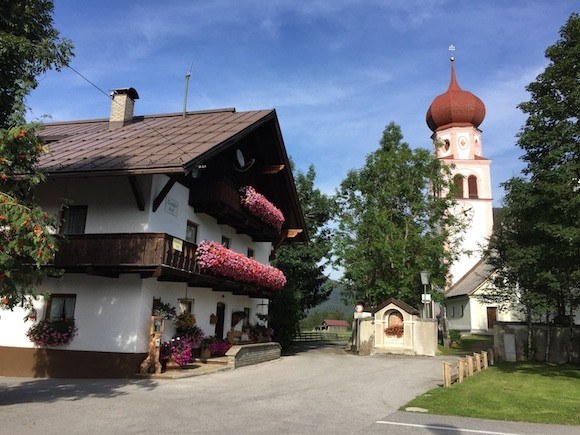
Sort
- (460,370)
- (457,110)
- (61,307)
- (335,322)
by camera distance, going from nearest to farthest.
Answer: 1. (460,370)
2. (61,307)
3. (457,110)
4. (335,322)

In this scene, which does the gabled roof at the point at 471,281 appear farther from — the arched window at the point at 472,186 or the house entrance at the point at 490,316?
the arched window at the point at 472,186

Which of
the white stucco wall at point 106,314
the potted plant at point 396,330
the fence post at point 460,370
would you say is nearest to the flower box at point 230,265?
the white stucco wall at point 106,314

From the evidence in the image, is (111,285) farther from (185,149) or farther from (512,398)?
(512,398)

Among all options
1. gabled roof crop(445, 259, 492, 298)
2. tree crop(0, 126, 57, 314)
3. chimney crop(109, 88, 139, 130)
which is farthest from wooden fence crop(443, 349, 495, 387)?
gabled roof crop(445, 259, 492, 298)

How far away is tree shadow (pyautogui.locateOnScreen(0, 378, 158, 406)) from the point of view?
10727mm

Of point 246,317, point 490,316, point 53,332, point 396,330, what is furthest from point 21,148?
point 490,316

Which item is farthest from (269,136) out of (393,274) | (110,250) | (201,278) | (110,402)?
(393,274)

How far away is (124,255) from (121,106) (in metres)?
9.15

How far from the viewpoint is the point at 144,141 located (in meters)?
16.9

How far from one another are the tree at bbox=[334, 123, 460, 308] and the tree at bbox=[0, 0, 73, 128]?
81.4 ft

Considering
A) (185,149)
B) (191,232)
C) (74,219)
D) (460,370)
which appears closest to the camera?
(460,370)

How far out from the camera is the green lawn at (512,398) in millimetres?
10164

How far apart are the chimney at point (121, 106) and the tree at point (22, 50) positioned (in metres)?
10.7

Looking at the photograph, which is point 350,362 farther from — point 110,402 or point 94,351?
point 110,402
